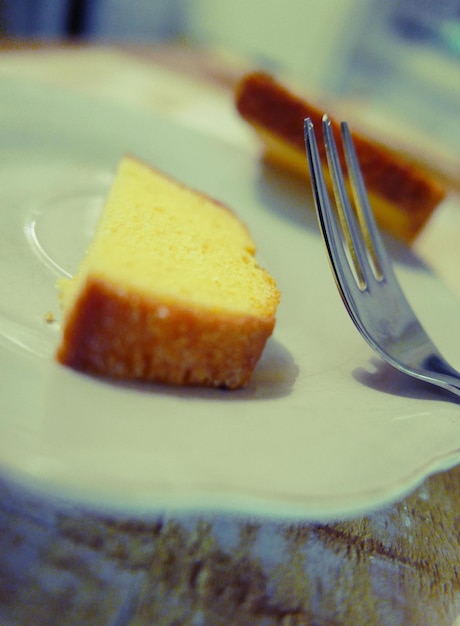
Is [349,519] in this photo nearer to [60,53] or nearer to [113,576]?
[113,576]

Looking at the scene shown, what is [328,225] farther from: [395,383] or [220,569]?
[220,569]

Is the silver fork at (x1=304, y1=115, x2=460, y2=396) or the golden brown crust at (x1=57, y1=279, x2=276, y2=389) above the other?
the silver fork at (x1=304, y1=115, x2=460, y2=396)

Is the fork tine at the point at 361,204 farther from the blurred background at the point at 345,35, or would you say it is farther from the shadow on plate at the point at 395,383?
the blurred background at the point at 345,35

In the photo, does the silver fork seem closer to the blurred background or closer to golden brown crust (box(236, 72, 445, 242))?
golden brown crust (box(236, 72, 445, 242))

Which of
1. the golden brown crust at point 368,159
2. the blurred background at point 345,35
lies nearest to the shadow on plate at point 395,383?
the golden brown crust at point 368,159

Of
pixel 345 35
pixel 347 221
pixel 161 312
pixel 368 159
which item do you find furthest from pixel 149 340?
pixel 345 35

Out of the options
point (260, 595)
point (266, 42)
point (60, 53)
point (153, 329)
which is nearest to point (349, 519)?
point (260, 595)

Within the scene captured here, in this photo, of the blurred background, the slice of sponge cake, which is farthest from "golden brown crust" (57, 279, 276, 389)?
Result: the blurred background
